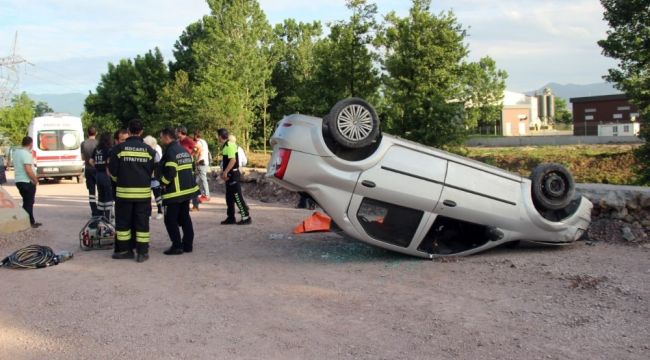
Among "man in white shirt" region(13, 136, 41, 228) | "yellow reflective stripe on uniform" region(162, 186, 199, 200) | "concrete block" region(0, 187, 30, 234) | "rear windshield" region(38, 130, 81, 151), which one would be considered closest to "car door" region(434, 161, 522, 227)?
"yellow reflective stripe on uniform" region(162, 186, 199, 200)

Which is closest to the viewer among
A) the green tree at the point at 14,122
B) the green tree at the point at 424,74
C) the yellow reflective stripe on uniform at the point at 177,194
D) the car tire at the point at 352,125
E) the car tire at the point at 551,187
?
the car tire at the point at 352,125

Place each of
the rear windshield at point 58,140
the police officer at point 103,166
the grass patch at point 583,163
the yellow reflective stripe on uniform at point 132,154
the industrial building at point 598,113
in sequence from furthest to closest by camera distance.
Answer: the industrial building at point 598,113
the grass patch at point 583,163
the rear windshield at point 58,140
the police officer at point 103,166
the yellow reflective stripe on uniform at point 132,154

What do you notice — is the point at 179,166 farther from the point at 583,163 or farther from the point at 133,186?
the point at 583,163

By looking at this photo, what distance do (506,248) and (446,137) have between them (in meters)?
9.62

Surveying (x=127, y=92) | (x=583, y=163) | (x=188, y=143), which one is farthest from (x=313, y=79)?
(x=127, y=92)

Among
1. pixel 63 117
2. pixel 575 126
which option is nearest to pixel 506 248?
pixel 63 117

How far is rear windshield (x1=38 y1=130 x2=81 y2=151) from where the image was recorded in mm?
22016

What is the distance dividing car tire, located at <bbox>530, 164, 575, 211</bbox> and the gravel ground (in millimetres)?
676

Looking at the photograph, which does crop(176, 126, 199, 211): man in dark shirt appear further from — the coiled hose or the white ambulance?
the white ambulance

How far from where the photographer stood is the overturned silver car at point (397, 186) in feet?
21.9

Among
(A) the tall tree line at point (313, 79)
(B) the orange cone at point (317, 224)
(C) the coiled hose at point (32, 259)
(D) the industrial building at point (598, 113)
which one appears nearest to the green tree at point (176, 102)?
(A) the tall tree line at point (313, 79)

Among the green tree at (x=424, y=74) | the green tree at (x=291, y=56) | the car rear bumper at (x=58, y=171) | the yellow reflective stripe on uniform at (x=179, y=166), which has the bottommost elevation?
the car rear bumper at (x=58, y=171)

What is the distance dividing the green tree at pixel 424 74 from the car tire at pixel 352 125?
1088 centimetres

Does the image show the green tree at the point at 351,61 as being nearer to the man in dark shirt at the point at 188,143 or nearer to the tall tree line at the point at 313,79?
the tall tree line at the point at 313,79
